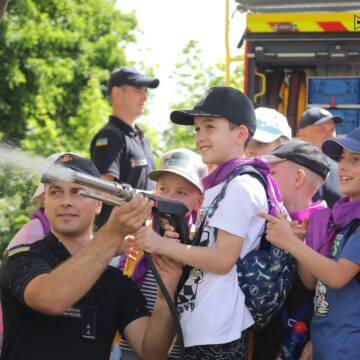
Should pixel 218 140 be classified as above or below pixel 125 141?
above

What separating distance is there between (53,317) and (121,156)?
300 cm

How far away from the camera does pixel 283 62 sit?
6840 millimetres

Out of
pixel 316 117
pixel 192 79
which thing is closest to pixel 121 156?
pixel 316 117

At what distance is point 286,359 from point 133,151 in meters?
2.89

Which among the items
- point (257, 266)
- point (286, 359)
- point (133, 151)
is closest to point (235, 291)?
point (257, 266)

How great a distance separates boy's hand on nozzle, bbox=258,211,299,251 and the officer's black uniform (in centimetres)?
279

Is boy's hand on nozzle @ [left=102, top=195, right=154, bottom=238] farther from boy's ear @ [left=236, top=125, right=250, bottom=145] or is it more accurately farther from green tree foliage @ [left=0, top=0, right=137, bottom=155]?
green tree foliage @ [left=0, top=0, right=137, bottom=155]

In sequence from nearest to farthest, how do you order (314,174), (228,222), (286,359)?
(228,222), (286,359), (314,174)

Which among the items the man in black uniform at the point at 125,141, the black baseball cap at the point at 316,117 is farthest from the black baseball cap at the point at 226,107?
the man in black uniform at the point at 125,141

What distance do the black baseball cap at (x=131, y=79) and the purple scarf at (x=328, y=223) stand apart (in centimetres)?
334

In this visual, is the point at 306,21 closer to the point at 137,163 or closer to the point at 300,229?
the point at 137,163

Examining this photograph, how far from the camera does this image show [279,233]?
385 centimetres

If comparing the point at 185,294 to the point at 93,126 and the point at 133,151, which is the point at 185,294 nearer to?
the point at 133,151

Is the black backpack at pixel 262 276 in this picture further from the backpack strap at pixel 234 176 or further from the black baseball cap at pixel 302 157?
the black baseball cap at pixel 302 157
